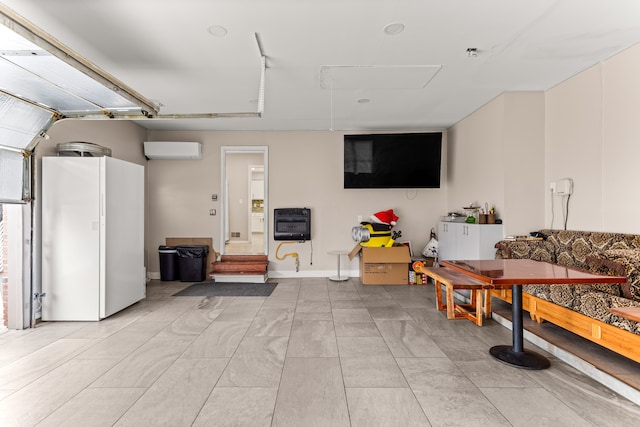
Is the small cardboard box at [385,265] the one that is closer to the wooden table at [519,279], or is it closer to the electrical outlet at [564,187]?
the electrical outlet at [564,187]

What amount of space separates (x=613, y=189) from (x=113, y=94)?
5148mm

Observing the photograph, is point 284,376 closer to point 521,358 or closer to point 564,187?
point 521,358

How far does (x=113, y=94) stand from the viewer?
2.82m

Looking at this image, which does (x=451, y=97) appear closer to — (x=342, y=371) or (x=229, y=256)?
(x=342, y=371)

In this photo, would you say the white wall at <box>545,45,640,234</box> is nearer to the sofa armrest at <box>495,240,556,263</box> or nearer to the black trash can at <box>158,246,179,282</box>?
the sofa armrest at <box>495,240,556,263</box>

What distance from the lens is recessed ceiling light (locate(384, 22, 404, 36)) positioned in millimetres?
2688

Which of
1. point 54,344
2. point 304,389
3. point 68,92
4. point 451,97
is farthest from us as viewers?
point 451,97

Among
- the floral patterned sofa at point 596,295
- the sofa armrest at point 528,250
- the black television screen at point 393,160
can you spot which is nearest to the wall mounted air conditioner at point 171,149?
the black television screen at point 393,160

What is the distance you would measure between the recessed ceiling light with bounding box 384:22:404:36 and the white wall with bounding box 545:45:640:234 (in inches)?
94.7

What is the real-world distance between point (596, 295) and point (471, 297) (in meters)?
1.65

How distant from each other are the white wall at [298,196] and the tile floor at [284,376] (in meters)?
2.43

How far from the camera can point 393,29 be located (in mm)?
2752

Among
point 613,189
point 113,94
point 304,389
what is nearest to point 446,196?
point 613,189

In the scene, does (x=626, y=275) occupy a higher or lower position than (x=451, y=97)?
lower
